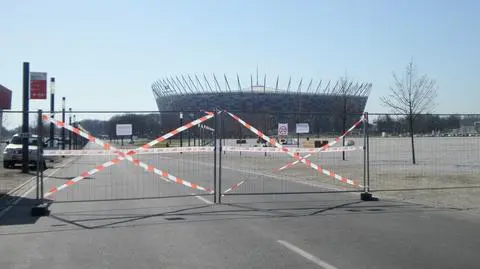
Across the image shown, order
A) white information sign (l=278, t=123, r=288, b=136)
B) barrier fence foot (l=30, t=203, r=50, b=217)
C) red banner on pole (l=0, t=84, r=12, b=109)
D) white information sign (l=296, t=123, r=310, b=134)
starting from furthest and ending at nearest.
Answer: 1. white information sign (l=278, t=123, r=288, b=136)
2. white information sign (l=296, t=123, r=310, b=134)
3. red banner on pole (l=0, t=84, r=12, b=109)
4. barrier fence foot (l=30, t=203, r=50, b=217)

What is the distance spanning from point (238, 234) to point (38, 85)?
21.6 metres

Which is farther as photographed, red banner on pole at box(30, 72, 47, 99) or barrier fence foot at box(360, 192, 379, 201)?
red banner on pole at box(30, 72, 47, 99)

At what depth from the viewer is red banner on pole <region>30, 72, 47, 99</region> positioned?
2791 cm

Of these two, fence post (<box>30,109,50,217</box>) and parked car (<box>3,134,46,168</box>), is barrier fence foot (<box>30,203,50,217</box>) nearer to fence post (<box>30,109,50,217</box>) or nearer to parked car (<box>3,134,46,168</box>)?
fence post (<box>30,109,50,217</box>)

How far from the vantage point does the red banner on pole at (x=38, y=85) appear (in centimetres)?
2791

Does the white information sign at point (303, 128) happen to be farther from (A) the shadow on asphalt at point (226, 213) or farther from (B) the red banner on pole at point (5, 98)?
(A) the shadow on asphalt at point (226, 213)

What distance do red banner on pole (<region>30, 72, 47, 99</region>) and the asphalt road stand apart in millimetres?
14318

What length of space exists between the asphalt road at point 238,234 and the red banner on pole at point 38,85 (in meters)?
14.3

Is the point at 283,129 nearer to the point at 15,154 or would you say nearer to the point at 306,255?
the point at 15,154

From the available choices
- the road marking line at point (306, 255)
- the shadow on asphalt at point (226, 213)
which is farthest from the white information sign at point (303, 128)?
the road marking line at point (306, 255)

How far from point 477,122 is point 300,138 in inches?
484

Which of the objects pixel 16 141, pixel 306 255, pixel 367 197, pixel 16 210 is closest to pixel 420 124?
pixel 367 197

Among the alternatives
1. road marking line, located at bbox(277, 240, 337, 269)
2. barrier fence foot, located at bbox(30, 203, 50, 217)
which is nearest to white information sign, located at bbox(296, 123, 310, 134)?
barrier fence foot, located at bbox(30, 203, 50, 217)

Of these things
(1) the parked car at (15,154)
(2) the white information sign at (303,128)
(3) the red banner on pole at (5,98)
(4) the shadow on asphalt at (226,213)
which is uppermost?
(3) the red banner on pole at (5,98)
